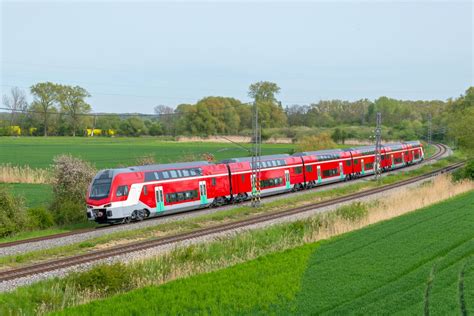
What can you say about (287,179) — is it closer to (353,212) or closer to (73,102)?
(353,212)

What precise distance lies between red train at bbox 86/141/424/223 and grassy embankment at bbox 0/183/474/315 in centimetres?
991

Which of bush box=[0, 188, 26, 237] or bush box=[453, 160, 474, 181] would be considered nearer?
bush box=[0, 188, 26, 237]

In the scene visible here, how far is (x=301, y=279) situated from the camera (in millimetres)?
17188

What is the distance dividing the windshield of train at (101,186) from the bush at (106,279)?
13.9 m

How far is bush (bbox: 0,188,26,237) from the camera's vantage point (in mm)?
30172

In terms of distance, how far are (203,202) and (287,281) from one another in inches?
875

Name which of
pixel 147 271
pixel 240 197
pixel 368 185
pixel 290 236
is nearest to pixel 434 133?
pixel 368 185

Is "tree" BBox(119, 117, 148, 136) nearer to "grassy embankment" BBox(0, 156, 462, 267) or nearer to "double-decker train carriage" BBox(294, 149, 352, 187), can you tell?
"double-decker train carriage" BBox(294, 149, 352, 187)

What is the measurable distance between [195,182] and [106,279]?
66.6ft

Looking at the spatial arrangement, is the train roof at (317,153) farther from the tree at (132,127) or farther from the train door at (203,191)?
the tree at (132,127)

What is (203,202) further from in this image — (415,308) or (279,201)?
(415,308)

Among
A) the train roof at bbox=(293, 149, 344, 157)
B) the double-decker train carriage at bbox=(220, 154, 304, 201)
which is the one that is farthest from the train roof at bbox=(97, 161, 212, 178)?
the train roof at bbox=(293, 149, 344, 157)

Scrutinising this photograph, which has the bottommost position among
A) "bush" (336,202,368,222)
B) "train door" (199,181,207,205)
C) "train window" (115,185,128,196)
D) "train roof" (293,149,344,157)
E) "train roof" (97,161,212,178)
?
"bush" (336,202,368,222)

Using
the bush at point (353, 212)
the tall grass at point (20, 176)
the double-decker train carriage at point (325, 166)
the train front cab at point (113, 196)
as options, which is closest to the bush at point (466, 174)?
the double-decker train carriage at point (325, 166)
